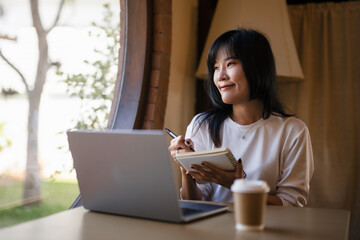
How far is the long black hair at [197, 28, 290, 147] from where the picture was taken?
1.69 metres

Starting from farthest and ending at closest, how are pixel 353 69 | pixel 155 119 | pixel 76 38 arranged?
pixel 353 69 < pixel 155 119 < pixel 76 38

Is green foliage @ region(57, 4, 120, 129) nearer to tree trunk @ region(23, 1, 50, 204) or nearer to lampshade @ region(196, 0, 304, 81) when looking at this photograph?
tree trunk @ region(23, 1, 50, 204)

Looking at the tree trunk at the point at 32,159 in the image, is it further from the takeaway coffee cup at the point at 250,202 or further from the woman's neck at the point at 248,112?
the takeaway coffee cup at the point at 250,202

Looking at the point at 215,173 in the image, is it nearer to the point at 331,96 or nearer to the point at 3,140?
the point at 3,140

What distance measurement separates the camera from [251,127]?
1.71 m

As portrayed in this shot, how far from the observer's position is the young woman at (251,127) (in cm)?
156

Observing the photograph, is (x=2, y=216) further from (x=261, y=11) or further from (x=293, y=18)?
(x=293, y=18)

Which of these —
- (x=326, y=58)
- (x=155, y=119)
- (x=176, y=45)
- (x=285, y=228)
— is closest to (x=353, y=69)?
(x=326, y=58)

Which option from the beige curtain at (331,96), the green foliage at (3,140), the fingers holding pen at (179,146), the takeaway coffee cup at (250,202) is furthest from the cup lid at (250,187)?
the beige curtain at (331,96)

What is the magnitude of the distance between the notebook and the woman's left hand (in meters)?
0.02

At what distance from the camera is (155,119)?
2.17 metres

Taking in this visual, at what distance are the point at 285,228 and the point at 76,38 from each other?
4.31ft

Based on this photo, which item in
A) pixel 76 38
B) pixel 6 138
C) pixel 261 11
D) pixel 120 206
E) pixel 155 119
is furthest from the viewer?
pixel 261 11

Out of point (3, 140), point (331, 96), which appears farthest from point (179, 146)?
point (331, 96)
